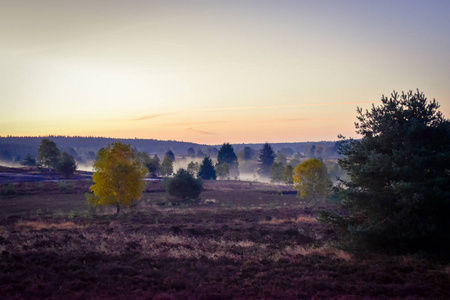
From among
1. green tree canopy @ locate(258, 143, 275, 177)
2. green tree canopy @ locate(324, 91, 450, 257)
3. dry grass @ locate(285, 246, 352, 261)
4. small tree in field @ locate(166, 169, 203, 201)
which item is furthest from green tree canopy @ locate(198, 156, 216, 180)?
green tree canopy @ locate(324, 91, 450, 257)

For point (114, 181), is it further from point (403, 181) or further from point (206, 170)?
point (206, 170)

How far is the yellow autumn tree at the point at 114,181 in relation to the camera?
105 ft

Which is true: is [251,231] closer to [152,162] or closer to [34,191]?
[34,191]

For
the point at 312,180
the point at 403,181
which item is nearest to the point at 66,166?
the point at 312,180

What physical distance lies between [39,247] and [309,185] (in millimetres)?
38134

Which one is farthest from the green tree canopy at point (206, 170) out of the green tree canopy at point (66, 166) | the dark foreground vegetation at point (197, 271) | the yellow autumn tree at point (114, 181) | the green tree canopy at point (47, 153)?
the dark foreground vegetation at point (197, 271)

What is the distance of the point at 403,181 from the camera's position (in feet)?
38.2

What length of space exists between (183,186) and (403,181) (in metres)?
39.3

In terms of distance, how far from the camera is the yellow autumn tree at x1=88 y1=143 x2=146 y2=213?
105ft

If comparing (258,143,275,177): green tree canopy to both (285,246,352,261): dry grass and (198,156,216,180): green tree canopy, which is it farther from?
(285,246,352,261): dry grass

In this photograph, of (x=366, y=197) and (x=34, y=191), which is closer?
(x=366, y=197)

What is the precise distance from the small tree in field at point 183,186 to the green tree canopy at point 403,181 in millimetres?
36781

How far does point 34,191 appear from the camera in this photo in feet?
181

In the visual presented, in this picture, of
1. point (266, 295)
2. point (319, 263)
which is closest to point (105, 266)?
point (266, 295)
